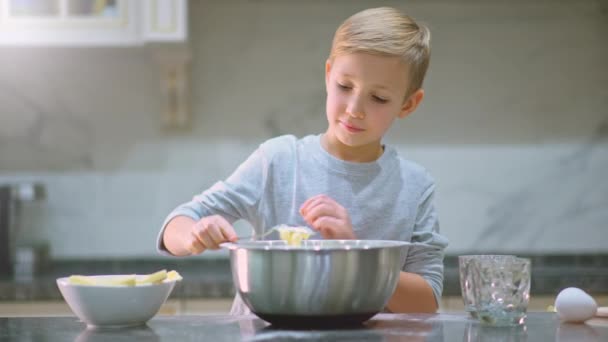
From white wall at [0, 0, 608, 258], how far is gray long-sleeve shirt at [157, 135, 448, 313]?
1223 mm

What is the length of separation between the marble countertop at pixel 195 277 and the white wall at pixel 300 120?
0.06 metres

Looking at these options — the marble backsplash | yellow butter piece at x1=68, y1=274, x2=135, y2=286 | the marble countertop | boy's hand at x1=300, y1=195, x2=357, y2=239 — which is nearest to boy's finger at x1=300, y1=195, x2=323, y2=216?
boy's hand at x1=300, y1=195, x2=357, y2=239

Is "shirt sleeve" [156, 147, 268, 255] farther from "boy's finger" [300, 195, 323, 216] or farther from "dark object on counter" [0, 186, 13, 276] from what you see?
"dark object on counter" [0, 186, 13, 276]

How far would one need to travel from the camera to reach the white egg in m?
0.92

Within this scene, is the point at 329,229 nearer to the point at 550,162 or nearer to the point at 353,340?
the point at 353,340

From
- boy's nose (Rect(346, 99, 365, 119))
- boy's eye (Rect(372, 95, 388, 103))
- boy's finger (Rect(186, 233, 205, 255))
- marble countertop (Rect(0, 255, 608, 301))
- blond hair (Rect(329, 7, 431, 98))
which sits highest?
blond hair (Rect(329, 7, 431, 98))

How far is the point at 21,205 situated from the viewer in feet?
8.14

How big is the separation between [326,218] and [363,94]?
0.66ft

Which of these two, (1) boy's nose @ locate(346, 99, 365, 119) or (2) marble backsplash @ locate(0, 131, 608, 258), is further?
(2) marble backsplash @ locate(0, 131, 608, 258)

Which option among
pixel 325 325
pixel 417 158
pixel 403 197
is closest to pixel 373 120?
pixel 403 197

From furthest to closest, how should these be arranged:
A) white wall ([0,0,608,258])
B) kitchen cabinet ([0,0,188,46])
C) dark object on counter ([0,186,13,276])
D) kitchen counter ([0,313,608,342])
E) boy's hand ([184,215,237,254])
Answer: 1. white wall ([0,0,608,258])
2. dark object on counter ([0,186,13,276])
3. kitchen cabinet ([0,0,188,46])
4. boy's hand ([184,215,237,254])
5. kitchen counter ([0,313,608,342])

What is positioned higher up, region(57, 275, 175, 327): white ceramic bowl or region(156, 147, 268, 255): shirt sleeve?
region(156, 147, 268, 255): shirt sleeve

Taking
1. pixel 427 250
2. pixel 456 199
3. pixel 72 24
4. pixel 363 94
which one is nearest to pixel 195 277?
pixel 72 24

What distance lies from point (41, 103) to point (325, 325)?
189cm
